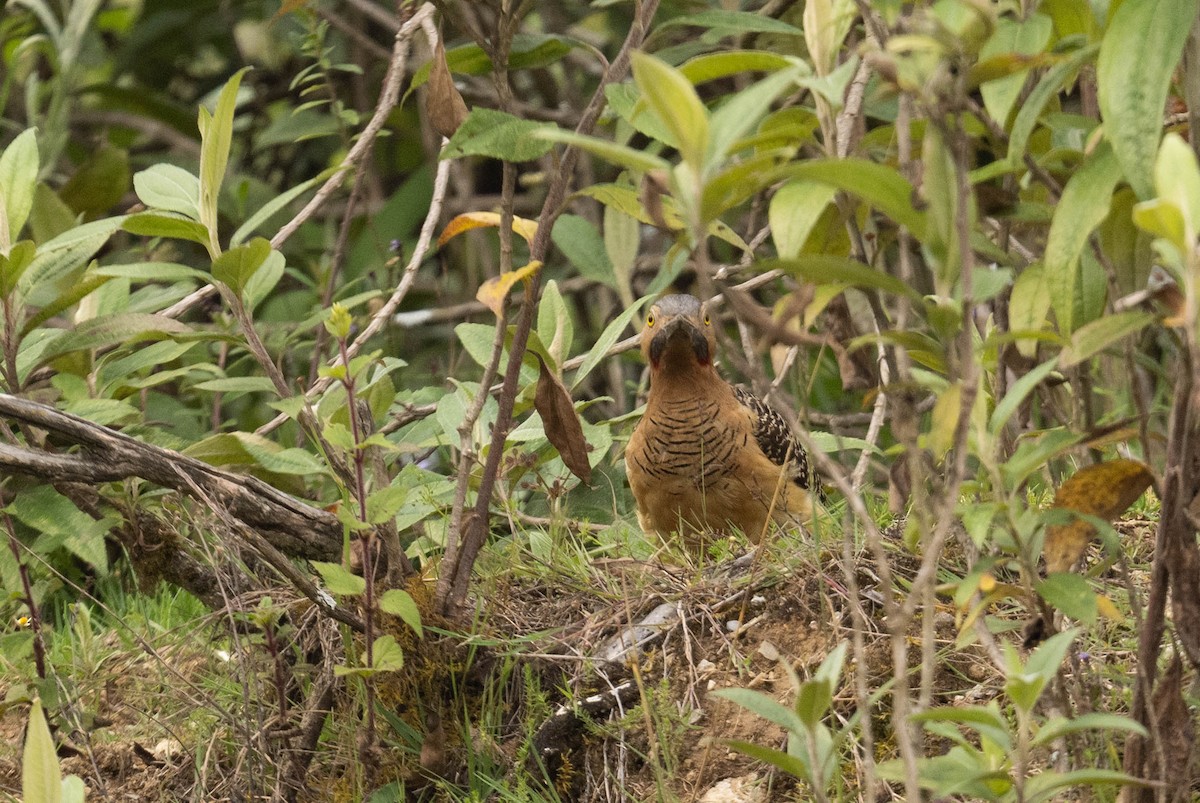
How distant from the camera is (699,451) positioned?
→ 4.89m

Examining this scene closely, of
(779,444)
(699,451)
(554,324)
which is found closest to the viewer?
(554,324)

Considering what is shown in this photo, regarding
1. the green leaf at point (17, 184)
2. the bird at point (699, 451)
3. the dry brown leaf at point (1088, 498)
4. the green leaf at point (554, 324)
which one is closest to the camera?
the dry brown leaf at point (1088, 498)

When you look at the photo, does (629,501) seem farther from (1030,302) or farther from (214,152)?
(1030,302)

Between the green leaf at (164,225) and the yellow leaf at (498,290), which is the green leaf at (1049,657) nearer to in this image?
the yellow leaf at (498,290)

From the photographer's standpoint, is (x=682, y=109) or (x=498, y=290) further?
(x=498, y=290)

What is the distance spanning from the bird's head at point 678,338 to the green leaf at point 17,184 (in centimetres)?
226

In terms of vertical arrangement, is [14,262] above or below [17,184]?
below

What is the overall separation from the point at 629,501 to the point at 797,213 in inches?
135

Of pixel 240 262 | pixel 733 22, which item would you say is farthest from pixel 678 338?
pixel 240 262

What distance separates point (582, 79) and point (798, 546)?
4849mm

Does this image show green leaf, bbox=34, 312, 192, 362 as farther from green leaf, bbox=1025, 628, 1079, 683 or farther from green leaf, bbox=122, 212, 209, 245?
green leaf, bbox=1025, 628, 1079, 683

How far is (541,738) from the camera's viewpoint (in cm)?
336

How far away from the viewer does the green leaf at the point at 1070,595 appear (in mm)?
2264

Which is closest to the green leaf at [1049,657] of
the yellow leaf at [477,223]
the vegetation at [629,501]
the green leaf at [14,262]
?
the vegetation at [629,501]
